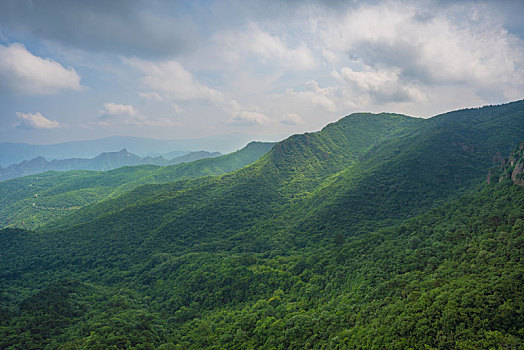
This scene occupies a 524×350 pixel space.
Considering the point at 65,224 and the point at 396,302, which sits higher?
the point at 65,224

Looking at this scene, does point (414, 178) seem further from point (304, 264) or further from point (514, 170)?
point (304, 264)

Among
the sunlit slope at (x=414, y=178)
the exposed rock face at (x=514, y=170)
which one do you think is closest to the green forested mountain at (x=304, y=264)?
the sunlit slope at (x=414, y=178)

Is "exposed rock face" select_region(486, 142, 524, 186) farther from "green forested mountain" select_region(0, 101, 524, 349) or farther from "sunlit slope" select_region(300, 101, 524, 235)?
"sunlit slope" select_region(300, 101, 524, 235)

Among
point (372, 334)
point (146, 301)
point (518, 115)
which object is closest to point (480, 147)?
point (518, 115)

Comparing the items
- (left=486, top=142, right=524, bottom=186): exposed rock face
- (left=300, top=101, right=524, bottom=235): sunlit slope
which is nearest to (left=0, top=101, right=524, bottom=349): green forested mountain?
(left=300, top=101, right=524, bottom=235): sunlit slope

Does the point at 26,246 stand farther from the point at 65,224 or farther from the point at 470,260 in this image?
the point at 470,260

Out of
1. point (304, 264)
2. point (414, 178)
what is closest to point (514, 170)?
point (414, 178)

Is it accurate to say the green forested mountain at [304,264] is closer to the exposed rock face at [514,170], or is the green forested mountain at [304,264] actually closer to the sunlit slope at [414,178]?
the sunlit slope at [414,178]
